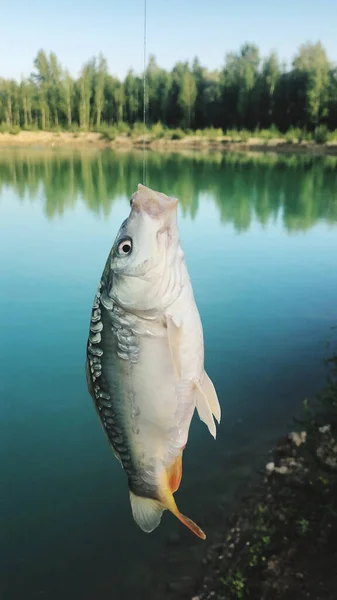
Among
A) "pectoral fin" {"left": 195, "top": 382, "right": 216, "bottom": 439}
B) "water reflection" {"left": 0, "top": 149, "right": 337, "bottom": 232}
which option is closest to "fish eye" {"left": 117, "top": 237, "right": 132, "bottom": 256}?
"pectoral fin" {"left": 195, "top": 382, "right": 216, "bottom": 439}

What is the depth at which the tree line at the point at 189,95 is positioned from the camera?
36.9 m

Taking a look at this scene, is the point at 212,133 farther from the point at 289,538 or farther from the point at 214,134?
the point at 289,538

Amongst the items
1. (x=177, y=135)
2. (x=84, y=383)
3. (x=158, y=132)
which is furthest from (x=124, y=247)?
(x=177, y=135)

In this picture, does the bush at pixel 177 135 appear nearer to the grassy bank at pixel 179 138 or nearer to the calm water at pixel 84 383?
the grassy bank at pixel 179 138

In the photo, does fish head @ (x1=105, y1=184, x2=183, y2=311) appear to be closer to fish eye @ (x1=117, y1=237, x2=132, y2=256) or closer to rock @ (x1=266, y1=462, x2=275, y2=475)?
fish eye @ (x1=117, y1=237, x2=132, y2=256)

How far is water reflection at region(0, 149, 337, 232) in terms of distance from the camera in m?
14.7

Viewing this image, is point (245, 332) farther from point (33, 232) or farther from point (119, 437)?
point (33, 232)

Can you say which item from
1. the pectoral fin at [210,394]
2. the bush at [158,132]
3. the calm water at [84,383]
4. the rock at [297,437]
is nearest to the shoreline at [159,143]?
the bush at [158,132]

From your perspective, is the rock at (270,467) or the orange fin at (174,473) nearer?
the orange fin at (174,473)

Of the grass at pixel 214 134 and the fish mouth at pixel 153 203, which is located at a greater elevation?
the fish mouth at pixel 153 203

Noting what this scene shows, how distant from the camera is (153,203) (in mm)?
979

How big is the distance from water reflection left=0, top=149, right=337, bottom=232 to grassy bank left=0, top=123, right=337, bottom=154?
4261mm

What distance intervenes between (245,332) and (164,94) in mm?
36192

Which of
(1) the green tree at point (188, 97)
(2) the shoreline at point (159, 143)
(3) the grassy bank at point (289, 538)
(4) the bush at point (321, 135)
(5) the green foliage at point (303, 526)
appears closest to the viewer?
(3) the grassy bank at point (289, 538)
